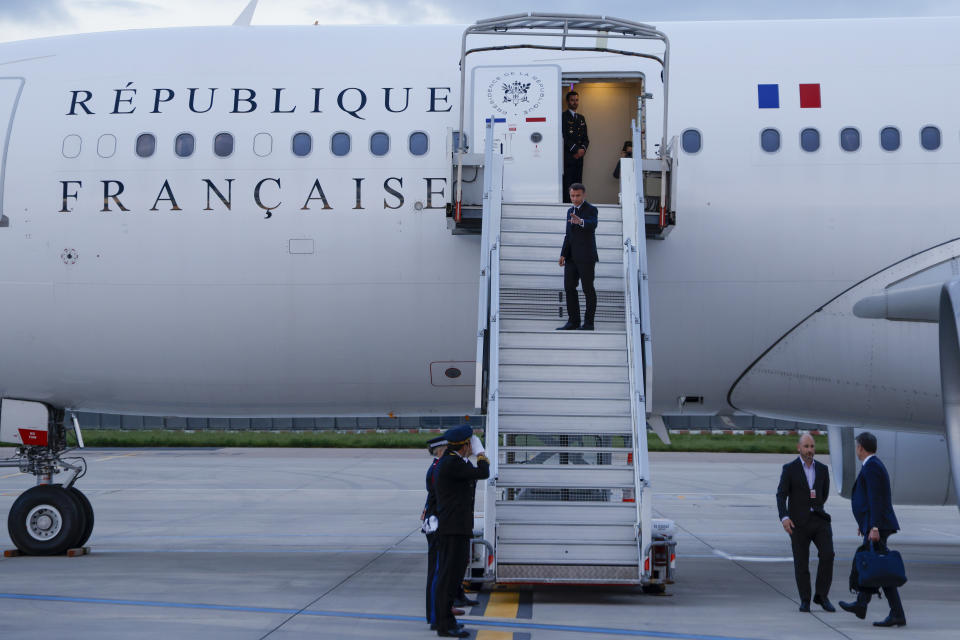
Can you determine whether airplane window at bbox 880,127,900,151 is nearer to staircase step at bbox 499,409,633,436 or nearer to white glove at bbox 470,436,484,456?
staircase step at bbox 499,409,633,436

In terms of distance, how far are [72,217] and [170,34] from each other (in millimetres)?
2572

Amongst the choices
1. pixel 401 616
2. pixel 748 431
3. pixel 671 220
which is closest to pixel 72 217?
pixel 401 616

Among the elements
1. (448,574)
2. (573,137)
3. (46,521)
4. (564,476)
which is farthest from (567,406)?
(46,521)

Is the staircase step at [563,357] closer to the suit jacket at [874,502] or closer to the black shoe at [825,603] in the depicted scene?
the suit jacket at [874,502]

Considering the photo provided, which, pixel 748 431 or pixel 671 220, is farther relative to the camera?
pixel 748 431

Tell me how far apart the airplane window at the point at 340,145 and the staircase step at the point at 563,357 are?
Result: 9.52ft

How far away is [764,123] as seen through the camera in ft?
38.7

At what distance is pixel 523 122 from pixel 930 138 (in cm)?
441

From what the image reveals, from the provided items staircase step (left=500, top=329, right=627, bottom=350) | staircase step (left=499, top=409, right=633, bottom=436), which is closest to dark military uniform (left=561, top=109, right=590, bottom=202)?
staircase step (left=500, top=329, right=627, bottom=350)

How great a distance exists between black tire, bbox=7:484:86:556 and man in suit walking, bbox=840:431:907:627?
928cm

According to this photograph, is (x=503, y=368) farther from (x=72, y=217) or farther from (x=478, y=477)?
(x=72, y=217)

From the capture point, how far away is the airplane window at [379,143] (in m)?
11.8

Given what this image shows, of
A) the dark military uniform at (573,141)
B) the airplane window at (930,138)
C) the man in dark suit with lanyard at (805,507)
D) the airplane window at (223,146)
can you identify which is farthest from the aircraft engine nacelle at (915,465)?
the airplane window at (223,146)

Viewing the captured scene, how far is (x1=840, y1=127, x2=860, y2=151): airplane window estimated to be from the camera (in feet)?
38.2
